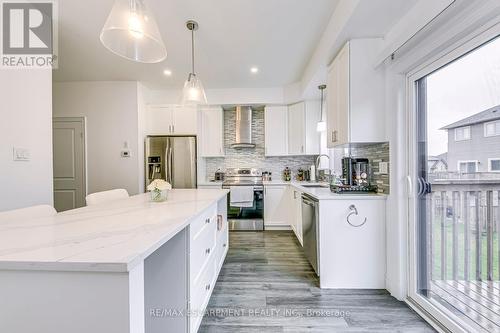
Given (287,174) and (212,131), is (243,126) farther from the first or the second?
(287,174)

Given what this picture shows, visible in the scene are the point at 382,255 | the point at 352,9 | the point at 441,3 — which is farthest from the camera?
the point at 382,255

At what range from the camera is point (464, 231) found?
58.2 inches

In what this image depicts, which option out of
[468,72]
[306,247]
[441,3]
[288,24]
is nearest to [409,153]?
[468,72]

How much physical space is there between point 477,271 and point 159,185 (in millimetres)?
2256

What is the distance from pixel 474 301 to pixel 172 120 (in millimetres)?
4397

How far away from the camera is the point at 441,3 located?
1356mm

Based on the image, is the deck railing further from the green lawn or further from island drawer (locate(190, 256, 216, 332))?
island drawer (locate(190, 256, 216, 332))

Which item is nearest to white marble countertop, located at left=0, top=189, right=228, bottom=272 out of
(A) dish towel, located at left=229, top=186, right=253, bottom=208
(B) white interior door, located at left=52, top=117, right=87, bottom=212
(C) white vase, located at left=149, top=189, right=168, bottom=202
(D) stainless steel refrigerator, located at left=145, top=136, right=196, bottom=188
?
(C) white vase, located at left=149, top=189, right=168, bottom=202

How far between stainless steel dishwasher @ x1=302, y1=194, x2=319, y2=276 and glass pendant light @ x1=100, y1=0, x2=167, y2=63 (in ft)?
6.18

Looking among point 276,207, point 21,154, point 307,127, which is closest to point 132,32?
point 21,154

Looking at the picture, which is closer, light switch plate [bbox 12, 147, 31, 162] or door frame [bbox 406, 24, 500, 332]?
door frame [bbox 406, 24, 500, 332]

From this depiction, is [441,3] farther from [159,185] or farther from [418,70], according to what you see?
[159,185]

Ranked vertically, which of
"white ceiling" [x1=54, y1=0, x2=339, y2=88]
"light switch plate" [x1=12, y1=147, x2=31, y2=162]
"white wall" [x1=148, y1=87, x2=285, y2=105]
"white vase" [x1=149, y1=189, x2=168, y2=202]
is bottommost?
"white vase" [x1=149, y1=189, x2=168, y2=202]

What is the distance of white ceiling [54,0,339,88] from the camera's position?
2053 millimetres
